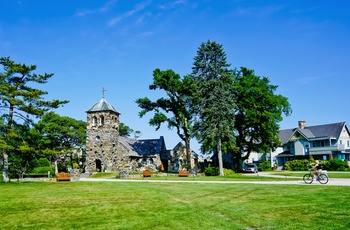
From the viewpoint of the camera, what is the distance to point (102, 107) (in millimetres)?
52094

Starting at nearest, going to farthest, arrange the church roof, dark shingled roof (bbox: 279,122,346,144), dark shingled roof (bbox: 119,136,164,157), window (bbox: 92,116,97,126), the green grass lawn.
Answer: the green grass lawn → the church roof → window (bbox: 92,116,97,126) → dark shingled roof (bbox: 119,136,164,157) → dark shingled roof (bbox: 279,122,346,144)

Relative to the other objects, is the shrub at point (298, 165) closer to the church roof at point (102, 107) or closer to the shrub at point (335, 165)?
the shrub at point (335, 165)

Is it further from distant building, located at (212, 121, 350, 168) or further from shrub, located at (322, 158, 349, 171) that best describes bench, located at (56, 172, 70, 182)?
shrub, located at (322, 158, 349, 171)

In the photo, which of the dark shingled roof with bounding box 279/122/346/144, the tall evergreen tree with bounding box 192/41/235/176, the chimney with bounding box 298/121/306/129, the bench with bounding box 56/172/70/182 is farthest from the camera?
the chimney with bounding box 298/121/306/129

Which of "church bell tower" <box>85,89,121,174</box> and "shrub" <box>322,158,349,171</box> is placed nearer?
"shrub" <box>322,158,349,171</box>

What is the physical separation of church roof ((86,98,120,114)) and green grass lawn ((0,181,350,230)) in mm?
35556

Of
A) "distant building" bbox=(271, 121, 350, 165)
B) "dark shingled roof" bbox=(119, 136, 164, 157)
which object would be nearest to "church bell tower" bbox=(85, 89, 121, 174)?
"dark shingled roof" bbox=(119, 136, 164, 157)

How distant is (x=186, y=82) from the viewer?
46625mm

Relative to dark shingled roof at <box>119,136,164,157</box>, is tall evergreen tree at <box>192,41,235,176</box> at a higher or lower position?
higher

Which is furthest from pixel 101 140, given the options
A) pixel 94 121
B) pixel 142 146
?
pixel 142 146

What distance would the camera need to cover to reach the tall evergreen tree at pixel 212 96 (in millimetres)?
40719

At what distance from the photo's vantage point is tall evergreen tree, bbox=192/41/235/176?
4072 centimetres

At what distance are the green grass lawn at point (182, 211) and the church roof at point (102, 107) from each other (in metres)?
35.6

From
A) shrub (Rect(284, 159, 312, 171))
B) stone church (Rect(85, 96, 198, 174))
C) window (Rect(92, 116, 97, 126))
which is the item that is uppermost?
window (Rect(92, 116, 97, 126))
